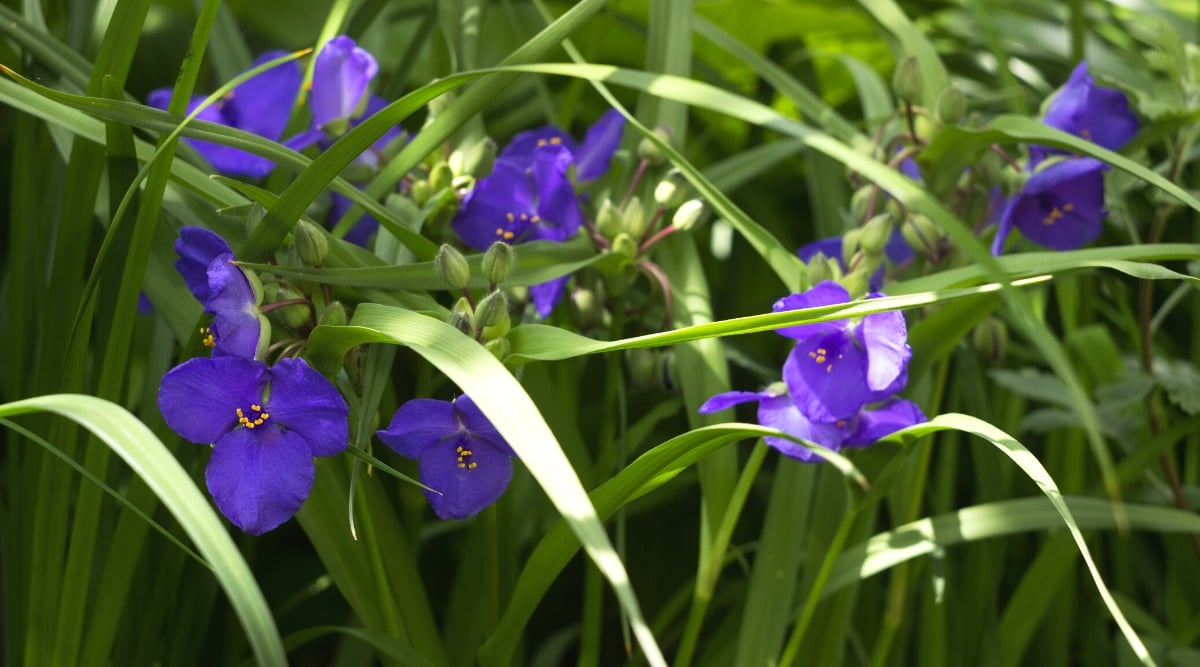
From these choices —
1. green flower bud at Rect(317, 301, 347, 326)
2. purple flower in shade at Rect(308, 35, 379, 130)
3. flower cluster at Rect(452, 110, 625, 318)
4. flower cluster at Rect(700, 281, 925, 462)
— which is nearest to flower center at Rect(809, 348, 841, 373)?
flower cluster at Rect(700, 281, 925, 462)

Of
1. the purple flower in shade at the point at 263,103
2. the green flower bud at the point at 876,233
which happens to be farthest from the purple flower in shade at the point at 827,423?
the purple flower in shade at the point at 263,103

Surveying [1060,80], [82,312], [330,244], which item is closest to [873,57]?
[1060,80]

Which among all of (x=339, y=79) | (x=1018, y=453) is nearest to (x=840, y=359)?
(x=1018, y=453)

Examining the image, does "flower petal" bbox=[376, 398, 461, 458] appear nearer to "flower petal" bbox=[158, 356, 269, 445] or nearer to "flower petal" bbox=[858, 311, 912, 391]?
"flower petal" bbox=[158, 356, 269, 445]

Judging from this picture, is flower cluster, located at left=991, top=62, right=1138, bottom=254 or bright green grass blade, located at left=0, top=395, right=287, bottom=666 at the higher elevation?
flower cluster, located at left=991, top=62, right=1138, bottom=254

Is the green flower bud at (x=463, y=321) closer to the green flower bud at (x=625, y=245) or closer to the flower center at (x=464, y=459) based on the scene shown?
the flower center at (x=464, y=459)

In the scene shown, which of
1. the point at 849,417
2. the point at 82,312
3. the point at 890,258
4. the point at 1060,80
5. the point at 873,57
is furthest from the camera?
the point at 873,57

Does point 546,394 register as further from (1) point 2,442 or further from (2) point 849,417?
(1) point 2,442
